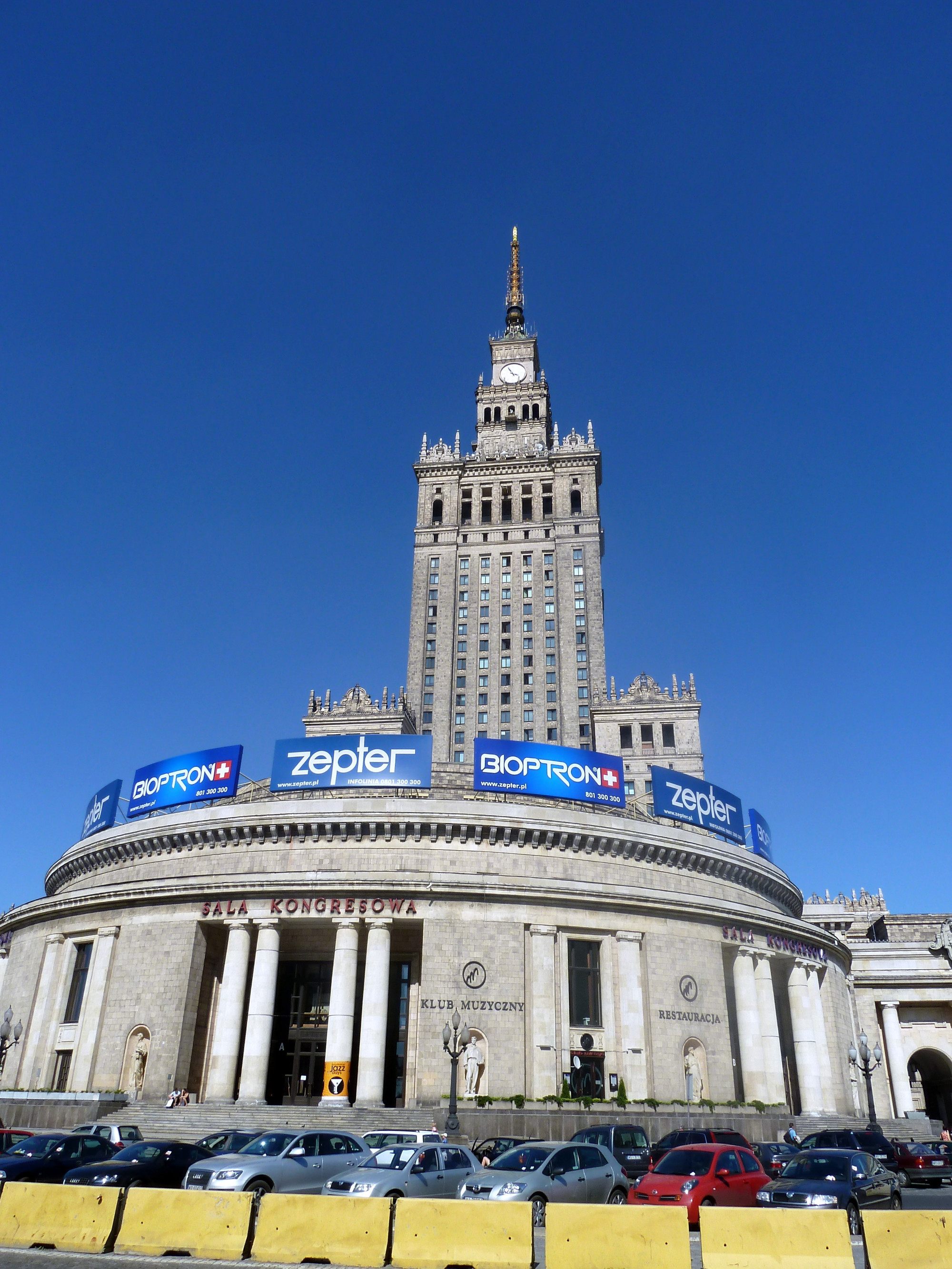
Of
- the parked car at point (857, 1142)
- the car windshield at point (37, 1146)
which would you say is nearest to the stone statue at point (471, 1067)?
the parked car at point (857, 1142)

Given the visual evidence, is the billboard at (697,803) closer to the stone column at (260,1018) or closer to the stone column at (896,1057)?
the stone column at (260,1018)

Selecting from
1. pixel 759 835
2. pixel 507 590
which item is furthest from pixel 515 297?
pixel 759 835

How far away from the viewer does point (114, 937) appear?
4975 centimetres

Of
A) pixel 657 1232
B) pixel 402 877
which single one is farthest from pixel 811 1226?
pixel 402 877

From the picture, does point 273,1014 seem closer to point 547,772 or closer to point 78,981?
point 78,981

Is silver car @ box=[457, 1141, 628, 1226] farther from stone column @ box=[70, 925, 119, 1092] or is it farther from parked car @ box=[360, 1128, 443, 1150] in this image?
stone column @ box=[70, 925, 119, 1092]

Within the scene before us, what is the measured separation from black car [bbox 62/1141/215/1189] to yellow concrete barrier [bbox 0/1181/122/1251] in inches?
107

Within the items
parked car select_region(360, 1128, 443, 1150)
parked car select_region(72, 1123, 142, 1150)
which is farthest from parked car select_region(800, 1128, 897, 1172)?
parked car select_region(72, 1123, 142, 1150)

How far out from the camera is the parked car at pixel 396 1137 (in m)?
24.0

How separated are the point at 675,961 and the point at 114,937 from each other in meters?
A: 30.2

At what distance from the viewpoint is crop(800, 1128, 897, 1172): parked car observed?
100ft

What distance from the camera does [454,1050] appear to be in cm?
3738

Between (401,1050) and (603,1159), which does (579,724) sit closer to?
(401,1050)

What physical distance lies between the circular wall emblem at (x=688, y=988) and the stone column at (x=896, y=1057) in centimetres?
2856
